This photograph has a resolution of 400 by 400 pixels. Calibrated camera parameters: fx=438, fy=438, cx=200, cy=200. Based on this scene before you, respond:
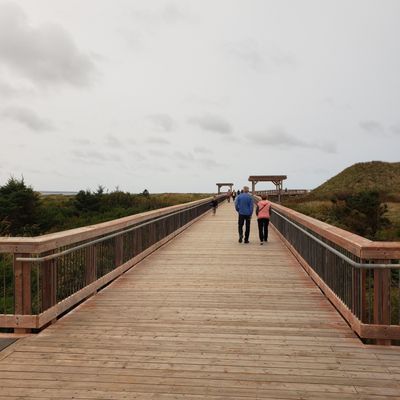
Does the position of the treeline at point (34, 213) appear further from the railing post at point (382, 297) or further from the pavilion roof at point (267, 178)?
the railing post at point (382, 297)

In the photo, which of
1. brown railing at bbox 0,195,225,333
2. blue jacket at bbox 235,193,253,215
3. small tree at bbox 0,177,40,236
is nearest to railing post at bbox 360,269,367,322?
brown railing at bbox 0,195,225,333

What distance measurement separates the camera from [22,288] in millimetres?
5035

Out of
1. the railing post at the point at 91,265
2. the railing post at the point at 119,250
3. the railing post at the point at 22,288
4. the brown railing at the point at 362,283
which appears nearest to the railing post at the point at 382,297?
the brown railing at the point at 362,283

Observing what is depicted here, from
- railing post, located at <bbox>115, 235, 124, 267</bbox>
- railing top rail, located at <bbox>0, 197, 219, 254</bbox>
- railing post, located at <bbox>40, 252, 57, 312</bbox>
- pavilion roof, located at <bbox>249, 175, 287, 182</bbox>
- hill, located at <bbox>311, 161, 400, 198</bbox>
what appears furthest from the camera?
hill, located at <bbox>311, 161, 400, 198</bbox>

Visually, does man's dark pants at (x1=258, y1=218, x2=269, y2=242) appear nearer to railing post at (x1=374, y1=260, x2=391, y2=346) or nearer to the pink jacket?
the pink jacket

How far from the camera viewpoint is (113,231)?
8125 millimetres

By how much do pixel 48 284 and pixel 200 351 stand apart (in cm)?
212

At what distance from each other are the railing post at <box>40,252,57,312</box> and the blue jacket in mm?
8062

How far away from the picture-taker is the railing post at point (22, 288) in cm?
499

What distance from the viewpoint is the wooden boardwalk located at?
360cm

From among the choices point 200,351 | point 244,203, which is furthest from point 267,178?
point 200,351

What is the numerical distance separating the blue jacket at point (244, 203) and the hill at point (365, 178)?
75.8 meters

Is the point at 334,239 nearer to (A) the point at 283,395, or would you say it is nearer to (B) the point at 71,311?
(A) the point at 283,395

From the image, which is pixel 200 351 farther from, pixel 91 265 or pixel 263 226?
pixel 263 226
